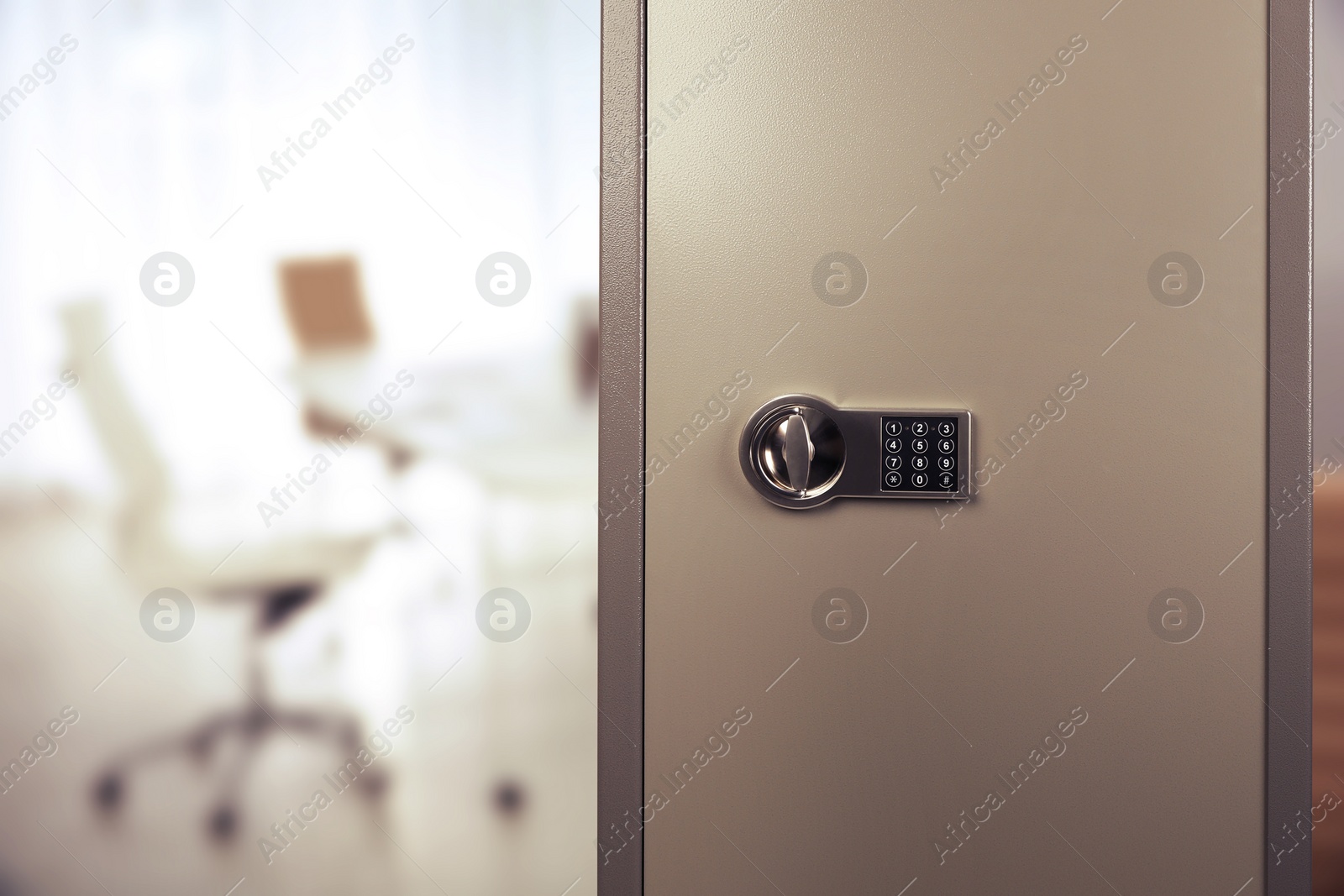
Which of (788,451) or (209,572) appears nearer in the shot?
(788,451)

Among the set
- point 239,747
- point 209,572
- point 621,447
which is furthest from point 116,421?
point 621,447

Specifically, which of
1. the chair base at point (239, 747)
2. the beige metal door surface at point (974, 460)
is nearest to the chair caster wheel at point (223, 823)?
the chair base at point (239, 747)

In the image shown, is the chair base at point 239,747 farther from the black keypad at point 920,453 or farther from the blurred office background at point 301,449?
the black keypad at point 920,453

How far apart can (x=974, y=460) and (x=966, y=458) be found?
2cm

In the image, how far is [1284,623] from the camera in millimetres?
582

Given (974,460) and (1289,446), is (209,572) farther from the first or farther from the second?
(1289,446)

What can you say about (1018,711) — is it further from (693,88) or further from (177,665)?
(177,665)

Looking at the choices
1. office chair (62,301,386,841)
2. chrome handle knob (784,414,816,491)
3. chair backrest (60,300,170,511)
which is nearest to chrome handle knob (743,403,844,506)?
chrome handle knob (784,414,816,491)

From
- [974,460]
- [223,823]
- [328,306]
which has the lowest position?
[223,823]

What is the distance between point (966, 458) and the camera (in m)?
0.57

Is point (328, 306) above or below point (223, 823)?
above

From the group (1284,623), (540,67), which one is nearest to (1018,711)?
(1284,623)

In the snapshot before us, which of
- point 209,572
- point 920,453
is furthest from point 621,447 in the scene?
point 209,572

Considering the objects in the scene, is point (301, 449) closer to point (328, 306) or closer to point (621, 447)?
point (328, 306)
